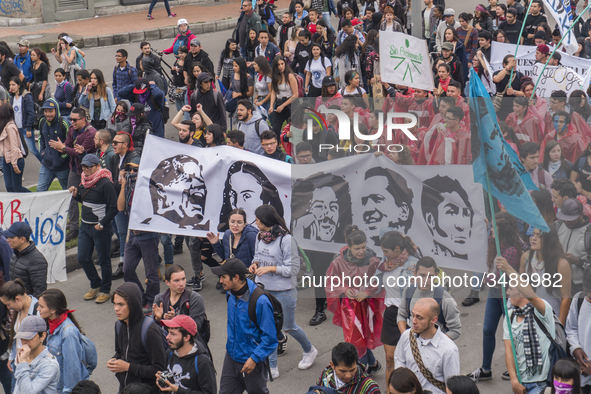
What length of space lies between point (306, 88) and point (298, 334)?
6.67 metres

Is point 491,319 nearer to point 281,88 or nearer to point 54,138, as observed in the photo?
point 281,88

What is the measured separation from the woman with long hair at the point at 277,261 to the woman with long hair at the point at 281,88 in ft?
15.6

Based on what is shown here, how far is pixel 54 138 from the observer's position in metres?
9.44

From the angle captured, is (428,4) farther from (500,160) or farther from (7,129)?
(500,160)

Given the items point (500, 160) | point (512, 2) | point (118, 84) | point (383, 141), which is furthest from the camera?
point (512, 2)

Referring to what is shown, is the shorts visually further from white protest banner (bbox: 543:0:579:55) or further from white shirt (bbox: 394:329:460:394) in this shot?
white protest banner (bbox: 543:0:579:55)

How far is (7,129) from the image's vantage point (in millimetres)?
9391

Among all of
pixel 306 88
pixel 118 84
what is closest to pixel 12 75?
pixel 118 84

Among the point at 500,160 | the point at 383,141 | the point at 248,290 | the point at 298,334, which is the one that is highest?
the point at 500,160

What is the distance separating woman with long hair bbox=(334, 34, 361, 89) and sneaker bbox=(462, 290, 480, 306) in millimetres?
5357

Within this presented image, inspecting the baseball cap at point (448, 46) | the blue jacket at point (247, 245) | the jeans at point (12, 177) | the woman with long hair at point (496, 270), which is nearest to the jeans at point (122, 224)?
the blue jacket at point (247, 245)

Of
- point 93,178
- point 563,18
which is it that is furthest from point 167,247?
point 563,18

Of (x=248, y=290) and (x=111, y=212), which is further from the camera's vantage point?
(x=111, y=212)

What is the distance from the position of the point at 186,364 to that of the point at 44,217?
3685 mm
